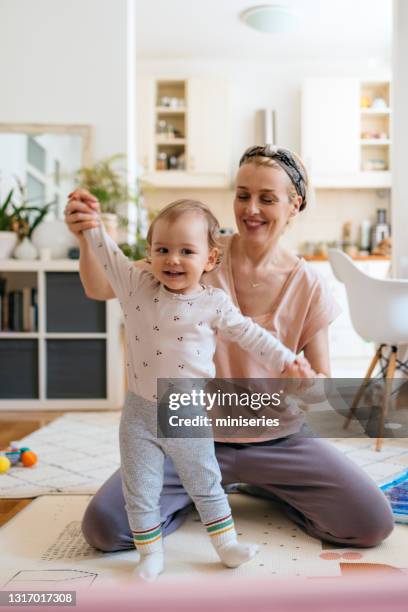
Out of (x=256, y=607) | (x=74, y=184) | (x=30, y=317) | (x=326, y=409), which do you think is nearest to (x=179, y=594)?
(x=256, y=607)

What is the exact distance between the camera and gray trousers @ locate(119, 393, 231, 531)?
3.02 ft

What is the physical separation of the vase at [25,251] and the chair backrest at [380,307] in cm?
148

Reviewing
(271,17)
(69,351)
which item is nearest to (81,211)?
(69,351)

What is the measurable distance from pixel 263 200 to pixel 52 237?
226cm

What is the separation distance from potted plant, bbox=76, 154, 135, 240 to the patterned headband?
2.07 m

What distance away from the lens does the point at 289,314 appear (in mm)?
1056

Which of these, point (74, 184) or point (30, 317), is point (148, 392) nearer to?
point (30, 317)

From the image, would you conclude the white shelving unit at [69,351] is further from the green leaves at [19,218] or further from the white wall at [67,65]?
the white wall at [67,65]

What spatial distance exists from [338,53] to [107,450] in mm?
3630

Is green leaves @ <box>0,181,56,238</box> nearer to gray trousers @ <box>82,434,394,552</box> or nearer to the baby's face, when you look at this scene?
gray trousers @ <box>82,434,394,552</box>

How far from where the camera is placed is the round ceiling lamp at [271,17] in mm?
3797

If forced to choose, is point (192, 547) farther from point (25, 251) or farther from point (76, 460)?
point (25, 251)

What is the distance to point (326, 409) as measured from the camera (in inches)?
27.4

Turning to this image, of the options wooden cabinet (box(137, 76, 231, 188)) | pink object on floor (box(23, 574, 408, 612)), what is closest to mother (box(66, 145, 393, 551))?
pink object on floor (box(23, 574, 408, 612))
